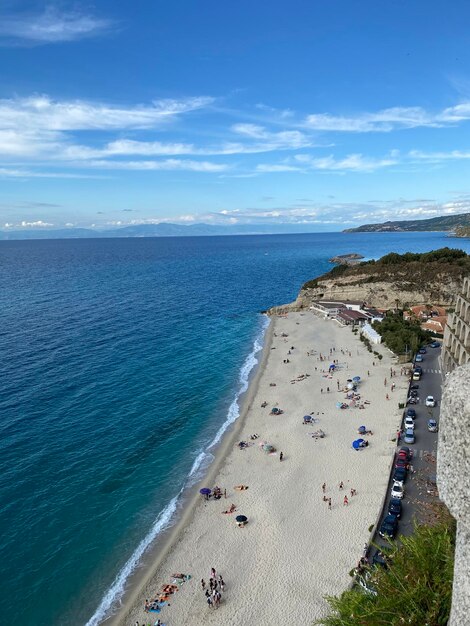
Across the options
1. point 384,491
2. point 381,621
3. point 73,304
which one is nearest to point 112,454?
point 384,491

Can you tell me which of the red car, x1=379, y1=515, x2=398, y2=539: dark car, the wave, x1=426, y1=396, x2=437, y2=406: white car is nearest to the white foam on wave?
the wave

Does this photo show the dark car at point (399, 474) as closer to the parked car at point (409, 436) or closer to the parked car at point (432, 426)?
the parked car at point (409, 436)

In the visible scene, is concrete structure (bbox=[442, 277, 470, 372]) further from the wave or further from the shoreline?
the wave

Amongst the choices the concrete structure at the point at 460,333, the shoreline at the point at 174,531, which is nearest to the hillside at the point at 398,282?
the concrete structure at the point at 460,333

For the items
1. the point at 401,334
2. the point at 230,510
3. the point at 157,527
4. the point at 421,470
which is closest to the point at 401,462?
the point at 421,470

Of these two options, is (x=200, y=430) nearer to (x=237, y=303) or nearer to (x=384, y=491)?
(x=384, y=491)

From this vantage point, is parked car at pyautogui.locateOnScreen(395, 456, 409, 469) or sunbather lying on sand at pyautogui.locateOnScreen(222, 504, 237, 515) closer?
sunbather lying on sand at pyautogui.locateOnScreen(222, 504, 237, 515)
